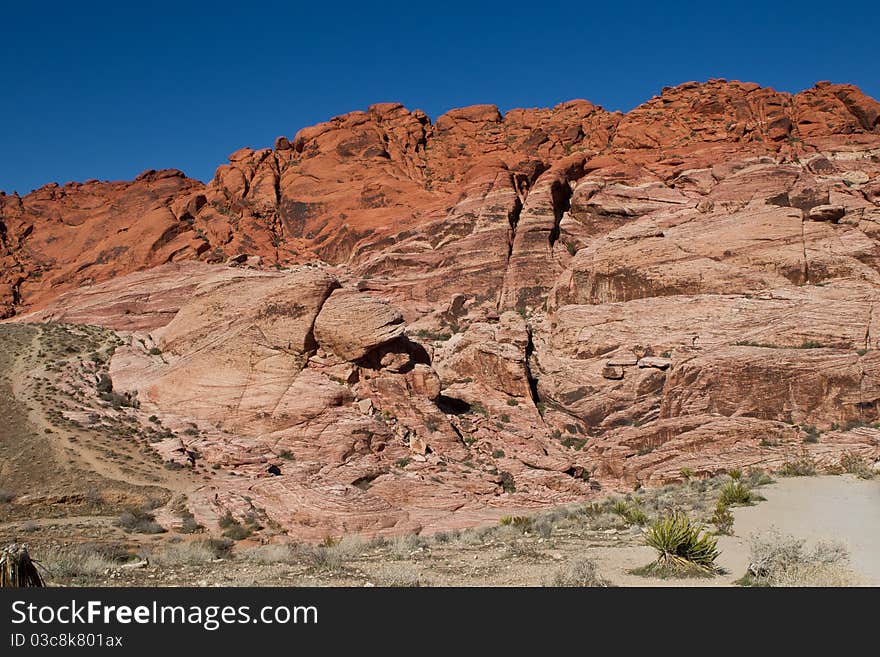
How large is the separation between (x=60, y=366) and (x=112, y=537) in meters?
17.7

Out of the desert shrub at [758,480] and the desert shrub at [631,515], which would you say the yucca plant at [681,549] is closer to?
the desert shrub at [631,515]

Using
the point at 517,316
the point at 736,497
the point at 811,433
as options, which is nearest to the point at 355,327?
the point at 517,316

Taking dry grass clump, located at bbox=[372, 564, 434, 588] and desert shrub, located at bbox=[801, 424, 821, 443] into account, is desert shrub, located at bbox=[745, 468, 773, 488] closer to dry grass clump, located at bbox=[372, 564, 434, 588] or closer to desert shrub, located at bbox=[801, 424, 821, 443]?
desert shrub, located at bbox=[801, 424, 821, 443]

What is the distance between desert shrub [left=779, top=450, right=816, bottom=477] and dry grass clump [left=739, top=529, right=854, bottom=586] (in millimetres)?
11826

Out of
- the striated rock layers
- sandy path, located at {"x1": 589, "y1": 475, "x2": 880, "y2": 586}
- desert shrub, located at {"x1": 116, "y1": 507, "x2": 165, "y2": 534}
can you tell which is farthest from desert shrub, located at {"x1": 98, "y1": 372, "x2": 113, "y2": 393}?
sandy path, located at {"x1": 589, "y1": 475, "x2": 880, "y2": 586}

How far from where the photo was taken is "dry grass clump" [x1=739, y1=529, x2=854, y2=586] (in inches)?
364

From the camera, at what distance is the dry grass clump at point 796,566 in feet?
30.3

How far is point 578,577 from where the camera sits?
9703mm

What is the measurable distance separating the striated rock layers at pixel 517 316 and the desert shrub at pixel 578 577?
11.6 m

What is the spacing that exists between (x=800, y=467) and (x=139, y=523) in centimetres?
2244

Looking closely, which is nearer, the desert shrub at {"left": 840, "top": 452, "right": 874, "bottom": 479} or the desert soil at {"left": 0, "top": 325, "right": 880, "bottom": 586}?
the desert soil at {"left": 0, "top": 325, "right": 880, "bottom": 586}

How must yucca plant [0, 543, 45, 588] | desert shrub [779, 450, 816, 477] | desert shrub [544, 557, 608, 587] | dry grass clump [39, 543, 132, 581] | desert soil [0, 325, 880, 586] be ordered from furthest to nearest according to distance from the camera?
1. desert shrub [779, 450, 816, 477]
2. dry grass clump [39, 543, 132, 581]
3. desert soil [0, 325, 880, 586]
4. desert shrub [544, 557, 608, 587]
5. yucca plant [0, 543, 45, 588]

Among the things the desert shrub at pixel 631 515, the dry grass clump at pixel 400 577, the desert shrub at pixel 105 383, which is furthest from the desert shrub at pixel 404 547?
the desert shrub at pixel 105 383
